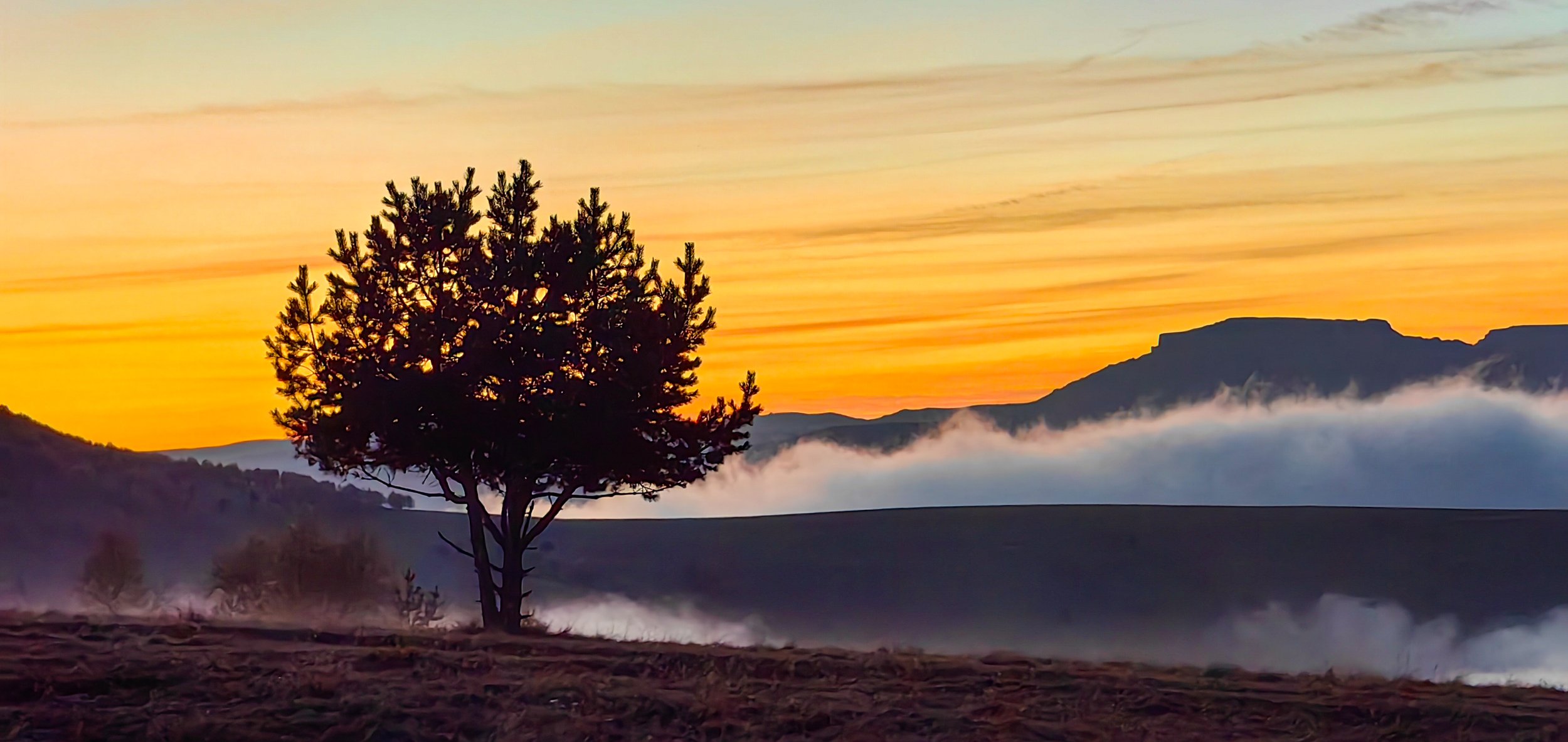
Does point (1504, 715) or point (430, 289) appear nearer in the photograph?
point (1504, 715)

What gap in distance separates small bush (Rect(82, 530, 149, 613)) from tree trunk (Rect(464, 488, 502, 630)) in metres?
37.6

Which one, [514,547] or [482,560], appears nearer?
[514,547]

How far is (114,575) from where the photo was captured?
67.4 metres

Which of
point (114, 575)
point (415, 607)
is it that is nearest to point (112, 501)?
point (114, 575)

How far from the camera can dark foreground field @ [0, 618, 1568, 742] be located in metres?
13.0

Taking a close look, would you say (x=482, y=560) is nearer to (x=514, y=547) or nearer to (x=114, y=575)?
(x=514, y=547)

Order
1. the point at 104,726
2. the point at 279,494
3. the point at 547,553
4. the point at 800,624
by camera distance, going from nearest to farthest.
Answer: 1. the point at 104,726
2. the point at 800,624
3. the point at 547,553
4. the point at 279,494

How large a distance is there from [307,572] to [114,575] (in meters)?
12.9

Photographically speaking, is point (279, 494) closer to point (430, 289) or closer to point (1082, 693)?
point (430, 289)

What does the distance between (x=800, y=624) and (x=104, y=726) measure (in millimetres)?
66302

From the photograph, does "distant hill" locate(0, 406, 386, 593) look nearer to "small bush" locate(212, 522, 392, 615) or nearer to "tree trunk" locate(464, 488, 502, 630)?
"small bush" locate(212, 522, 392, 615)

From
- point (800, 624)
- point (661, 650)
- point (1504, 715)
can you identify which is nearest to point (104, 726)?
point (661, 650)

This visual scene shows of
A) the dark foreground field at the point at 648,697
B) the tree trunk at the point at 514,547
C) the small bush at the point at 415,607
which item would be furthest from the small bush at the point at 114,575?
the dark foreground field at the point at 648,697

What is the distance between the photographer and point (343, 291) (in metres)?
24.8
